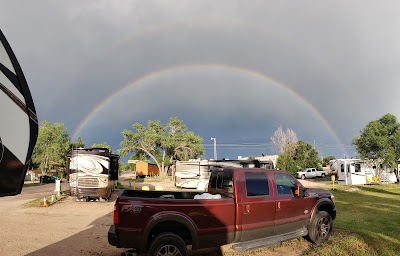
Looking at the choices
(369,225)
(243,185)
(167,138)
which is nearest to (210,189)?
(243,185)

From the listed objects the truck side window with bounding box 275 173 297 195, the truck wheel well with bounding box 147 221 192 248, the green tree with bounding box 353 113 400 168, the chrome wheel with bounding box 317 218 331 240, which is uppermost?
the green tree with bounding box 353 113 400 168

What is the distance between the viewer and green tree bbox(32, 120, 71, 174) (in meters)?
59.7

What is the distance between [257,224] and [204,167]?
23292 millimetres

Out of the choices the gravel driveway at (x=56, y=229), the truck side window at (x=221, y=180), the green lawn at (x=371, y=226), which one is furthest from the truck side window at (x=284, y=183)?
the gravel driveway at (x=56, y=229)

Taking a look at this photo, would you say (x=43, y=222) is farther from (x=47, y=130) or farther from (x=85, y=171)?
(x=47, y=130)

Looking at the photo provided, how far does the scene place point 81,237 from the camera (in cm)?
1025

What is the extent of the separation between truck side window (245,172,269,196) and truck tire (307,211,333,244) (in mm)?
1960

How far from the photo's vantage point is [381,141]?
35156mm

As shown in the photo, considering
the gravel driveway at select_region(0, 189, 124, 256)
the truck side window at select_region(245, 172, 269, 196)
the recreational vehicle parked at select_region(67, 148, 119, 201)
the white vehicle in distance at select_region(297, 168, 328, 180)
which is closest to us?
the truck side window at select_region(245, 172, 269, 196)

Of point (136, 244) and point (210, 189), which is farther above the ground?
point (210, 189)

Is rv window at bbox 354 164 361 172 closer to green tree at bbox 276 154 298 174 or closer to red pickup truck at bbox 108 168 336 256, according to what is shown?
green tree at bbox 276 154 298 174

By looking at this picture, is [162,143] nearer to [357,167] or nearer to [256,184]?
[357,167]

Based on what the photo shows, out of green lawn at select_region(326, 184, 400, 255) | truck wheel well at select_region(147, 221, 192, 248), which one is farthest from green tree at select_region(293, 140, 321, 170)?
truck wheel well at select_region(147, 221, 192, 248)

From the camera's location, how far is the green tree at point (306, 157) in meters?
59.8
